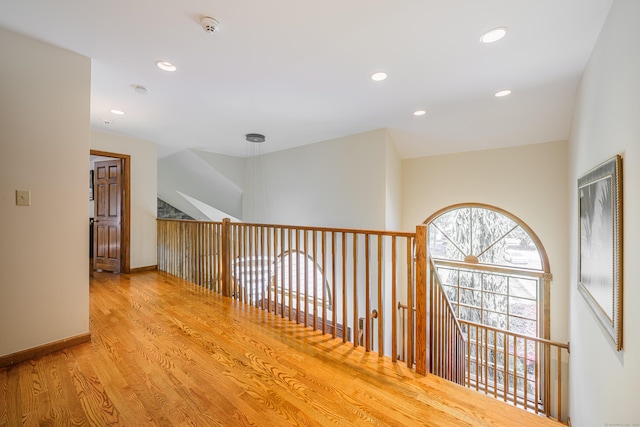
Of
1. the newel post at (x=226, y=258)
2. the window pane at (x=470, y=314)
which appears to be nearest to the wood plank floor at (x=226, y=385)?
the newel post at (x=226, y=258)

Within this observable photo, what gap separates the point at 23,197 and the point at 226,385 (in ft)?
6.29

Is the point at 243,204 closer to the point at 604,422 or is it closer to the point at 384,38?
the point at 384,38

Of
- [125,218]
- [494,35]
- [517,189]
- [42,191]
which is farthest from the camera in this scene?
[125,218]

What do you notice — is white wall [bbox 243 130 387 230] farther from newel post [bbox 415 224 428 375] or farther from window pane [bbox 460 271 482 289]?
newel post [bbox 415 224 428 375]

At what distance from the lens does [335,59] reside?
7.10 feet

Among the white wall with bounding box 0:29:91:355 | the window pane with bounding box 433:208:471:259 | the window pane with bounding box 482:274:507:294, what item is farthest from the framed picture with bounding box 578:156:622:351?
the white wall with bounding box 0:29:91:355

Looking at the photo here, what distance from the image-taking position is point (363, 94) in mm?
2812

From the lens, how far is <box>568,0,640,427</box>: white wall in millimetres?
1225

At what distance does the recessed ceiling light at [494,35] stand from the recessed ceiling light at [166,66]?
7.92 ft

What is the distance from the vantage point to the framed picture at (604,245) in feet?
4.52

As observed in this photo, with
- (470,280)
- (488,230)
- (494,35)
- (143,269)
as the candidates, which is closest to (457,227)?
(488,230)

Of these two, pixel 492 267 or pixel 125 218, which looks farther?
pixel 125 218

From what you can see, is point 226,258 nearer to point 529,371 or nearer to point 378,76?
point 378,76

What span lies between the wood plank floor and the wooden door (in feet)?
7.94
